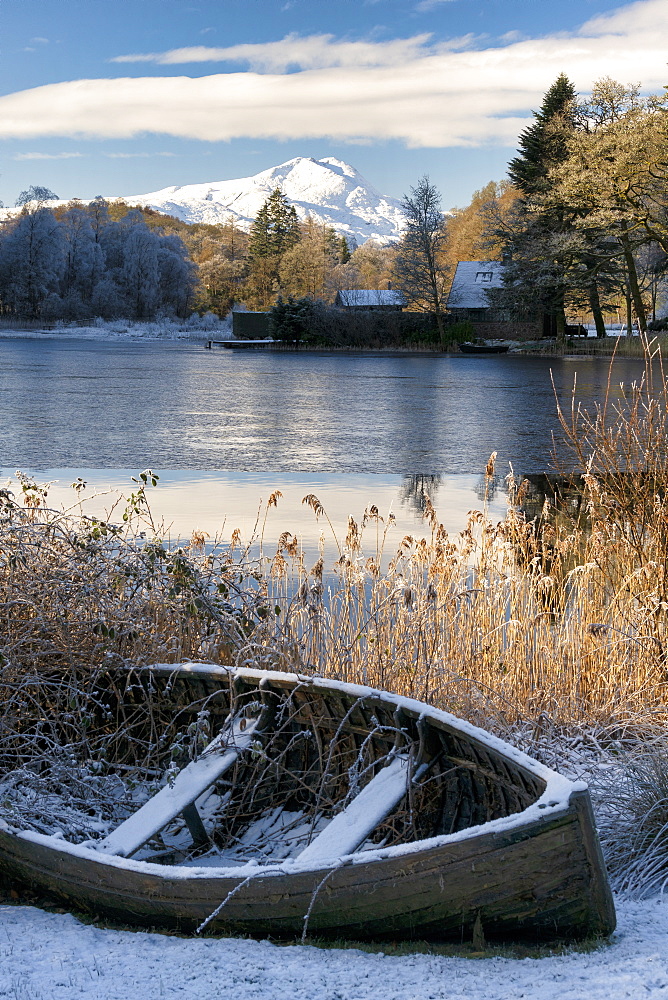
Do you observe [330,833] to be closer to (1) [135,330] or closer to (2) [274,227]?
(1) [135,330]

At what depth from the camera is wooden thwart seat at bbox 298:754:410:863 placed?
3121 millimetres

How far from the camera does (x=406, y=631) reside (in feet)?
15.8

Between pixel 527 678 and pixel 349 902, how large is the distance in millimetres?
2150

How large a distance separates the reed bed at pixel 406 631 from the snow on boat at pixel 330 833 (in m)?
0.34

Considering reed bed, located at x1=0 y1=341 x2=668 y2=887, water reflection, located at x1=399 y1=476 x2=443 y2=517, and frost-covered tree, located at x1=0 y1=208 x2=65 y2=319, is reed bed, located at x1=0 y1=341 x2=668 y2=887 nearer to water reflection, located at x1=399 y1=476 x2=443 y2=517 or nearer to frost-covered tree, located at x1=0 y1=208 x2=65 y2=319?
water reflection, located at x1=399 y1=476 x2=443 y2=517

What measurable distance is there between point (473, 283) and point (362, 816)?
187 ft

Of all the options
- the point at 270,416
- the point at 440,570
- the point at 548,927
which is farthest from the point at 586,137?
the point at 548,927

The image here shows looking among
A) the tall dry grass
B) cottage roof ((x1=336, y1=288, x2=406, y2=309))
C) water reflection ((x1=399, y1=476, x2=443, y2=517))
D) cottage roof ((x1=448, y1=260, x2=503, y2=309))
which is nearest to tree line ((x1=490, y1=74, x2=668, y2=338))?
cottage roof ((x1=448, y1=260, x2=503, y2=309))

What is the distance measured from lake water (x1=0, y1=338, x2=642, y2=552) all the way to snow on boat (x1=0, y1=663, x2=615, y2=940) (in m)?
2.31

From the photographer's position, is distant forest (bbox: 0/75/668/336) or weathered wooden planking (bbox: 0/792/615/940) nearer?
weathered wooden planking (bbox: 0/792/615/940)

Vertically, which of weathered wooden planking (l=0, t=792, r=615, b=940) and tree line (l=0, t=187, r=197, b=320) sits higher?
tree line (l=0, t=187, r=197, b=320)

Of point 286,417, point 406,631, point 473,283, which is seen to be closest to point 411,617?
point 406,631

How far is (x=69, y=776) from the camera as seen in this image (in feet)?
12.6

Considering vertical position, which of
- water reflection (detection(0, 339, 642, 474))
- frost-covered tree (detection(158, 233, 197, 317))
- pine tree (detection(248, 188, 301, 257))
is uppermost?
pine tree (detection(248, 188, 301, 257))
